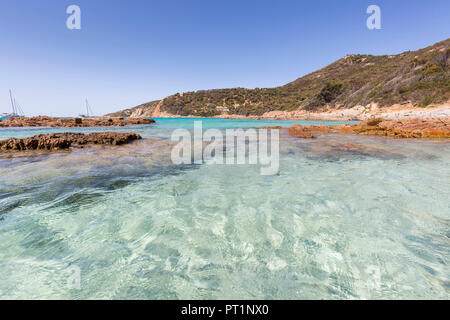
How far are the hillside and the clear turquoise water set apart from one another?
38.8m

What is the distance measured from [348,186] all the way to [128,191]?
16.5 feet

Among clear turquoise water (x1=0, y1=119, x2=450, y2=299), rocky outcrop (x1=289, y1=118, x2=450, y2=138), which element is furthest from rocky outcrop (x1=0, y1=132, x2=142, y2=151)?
rocky outcrop (x1=289, y1=118, x2=450, y2=138)

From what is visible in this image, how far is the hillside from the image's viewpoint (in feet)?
109

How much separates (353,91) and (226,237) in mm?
64535

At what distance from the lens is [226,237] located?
258 centimetres

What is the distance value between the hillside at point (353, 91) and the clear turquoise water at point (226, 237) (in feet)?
127

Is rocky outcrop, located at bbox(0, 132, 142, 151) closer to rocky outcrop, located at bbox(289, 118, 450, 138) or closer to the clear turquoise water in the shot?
the clear turquoise water

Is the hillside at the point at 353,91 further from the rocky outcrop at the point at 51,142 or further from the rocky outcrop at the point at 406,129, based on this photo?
the rocky outcrop at the point at 51,142

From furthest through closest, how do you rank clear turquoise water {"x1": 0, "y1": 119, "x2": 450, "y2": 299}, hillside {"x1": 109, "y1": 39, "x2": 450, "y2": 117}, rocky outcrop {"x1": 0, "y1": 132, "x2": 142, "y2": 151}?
hillside {"x1": 109, "y1": 39, "x2": 450, "y2": 117} → rocky outcrop {"x1": 0, "y1": 132, "x2": 142, "y2": 151} → clear turquoise water {"x1": 0, "y1": 119, "x2": 450, "y2": 299}

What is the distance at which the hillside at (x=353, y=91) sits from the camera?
33156 millimetres

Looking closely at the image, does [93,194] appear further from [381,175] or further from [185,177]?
[381,175]

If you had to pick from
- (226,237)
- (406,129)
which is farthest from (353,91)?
(226,237)

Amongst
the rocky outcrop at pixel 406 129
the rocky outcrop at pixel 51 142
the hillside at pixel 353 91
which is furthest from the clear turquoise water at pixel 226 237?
the hillside at pixel 353 91
